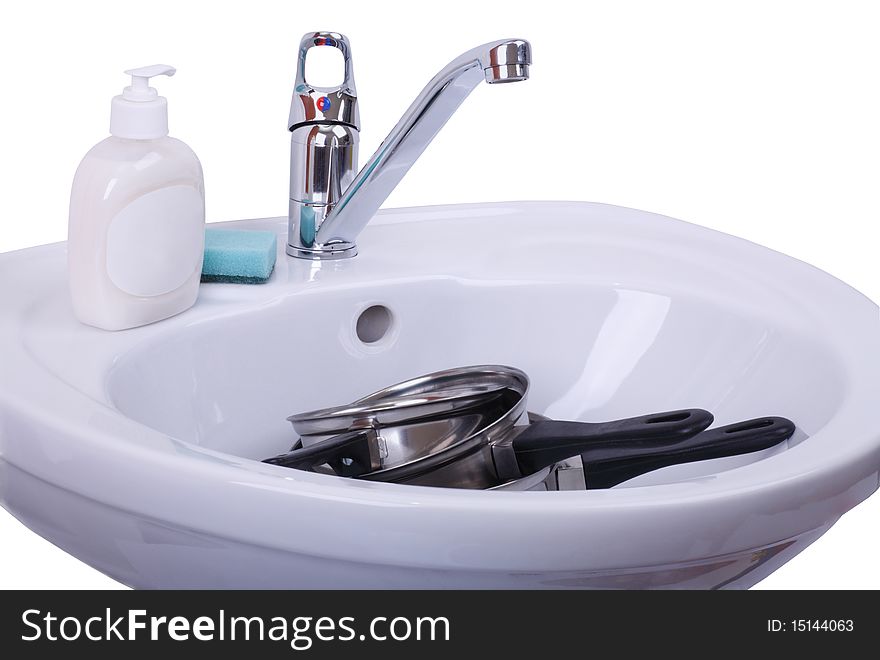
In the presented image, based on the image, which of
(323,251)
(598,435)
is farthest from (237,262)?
(598,435)

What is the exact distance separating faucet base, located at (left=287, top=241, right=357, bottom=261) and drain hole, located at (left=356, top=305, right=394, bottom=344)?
62 mm

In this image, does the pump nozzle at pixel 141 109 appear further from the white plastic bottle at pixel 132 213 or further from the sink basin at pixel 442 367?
the sink basin at pixel 442 367

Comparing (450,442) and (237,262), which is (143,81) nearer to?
(237,262)

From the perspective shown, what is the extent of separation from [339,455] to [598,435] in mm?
185

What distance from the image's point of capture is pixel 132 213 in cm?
92

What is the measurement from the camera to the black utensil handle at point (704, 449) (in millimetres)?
917

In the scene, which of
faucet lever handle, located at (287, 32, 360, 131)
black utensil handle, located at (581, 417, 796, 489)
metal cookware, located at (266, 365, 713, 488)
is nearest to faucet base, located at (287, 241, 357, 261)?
faucet lever handle, located at (287, 32, 360, 131)

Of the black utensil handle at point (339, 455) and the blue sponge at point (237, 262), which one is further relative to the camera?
the blue sponge at point (237, 262)

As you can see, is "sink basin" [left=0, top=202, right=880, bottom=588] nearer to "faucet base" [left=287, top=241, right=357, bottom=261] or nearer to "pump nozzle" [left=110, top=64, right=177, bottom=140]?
"faucet base" [left=287, top=241, right=357, bottom=261]

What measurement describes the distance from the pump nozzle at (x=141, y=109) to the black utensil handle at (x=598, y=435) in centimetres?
34

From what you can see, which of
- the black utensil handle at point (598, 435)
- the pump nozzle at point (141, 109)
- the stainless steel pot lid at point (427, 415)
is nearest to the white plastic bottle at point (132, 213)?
the pump nozzle at point (141, 109)

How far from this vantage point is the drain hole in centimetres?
112

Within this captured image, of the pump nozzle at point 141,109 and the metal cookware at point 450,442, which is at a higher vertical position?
the pump nozzle at point 141,109

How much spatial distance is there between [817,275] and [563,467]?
36 centimetres
